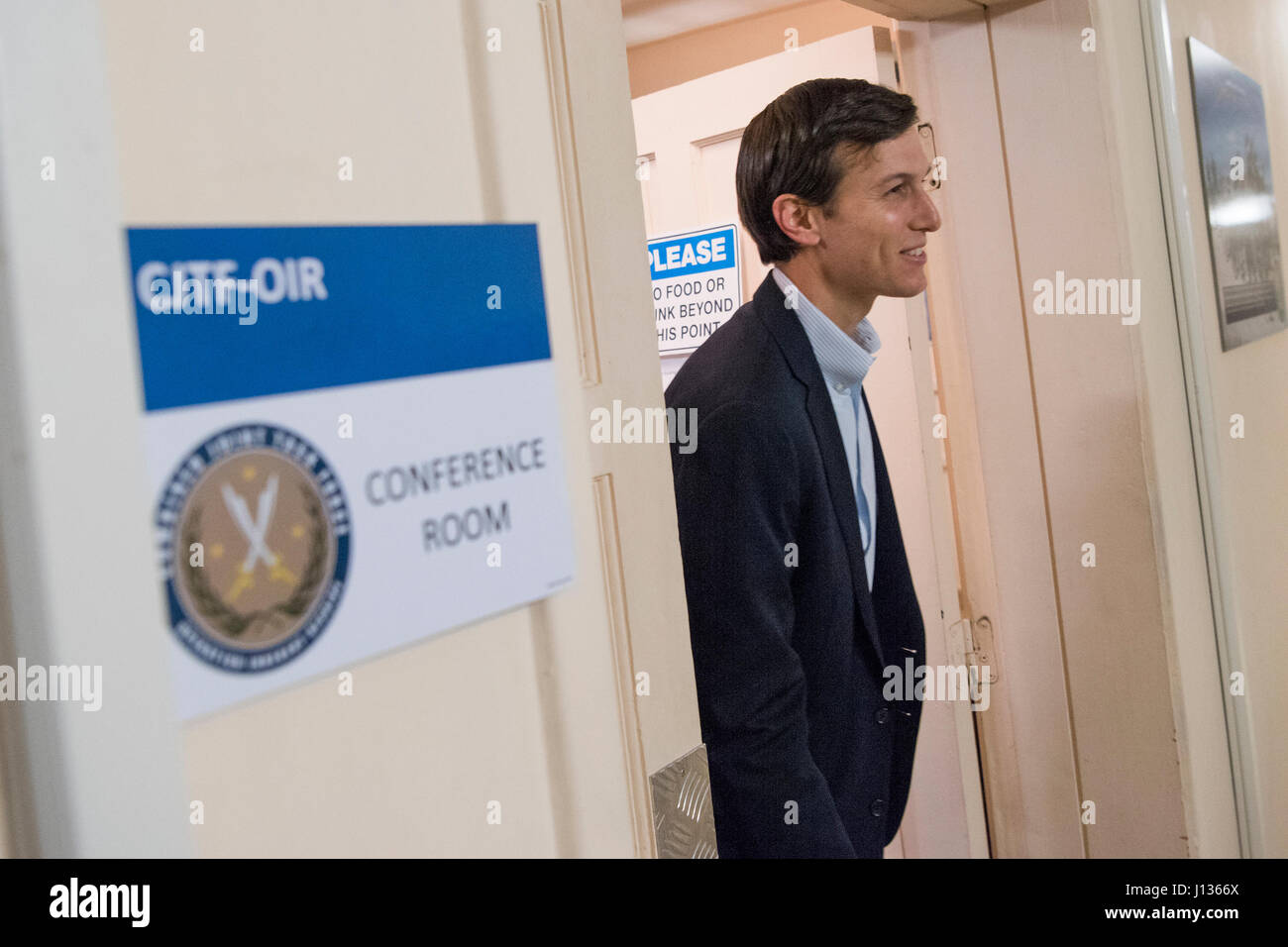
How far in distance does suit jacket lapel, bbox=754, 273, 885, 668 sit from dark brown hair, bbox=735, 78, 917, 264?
Answer: 0.84ft

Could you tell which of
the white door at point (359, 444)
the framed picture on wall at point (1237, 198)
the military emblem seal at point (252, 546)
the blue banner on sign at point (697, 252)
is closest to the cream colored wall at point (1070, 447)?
the framed picture on wall at point (1237, 198)

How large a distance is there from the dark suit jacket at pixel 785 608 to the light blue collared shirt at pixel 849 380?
0.09ft

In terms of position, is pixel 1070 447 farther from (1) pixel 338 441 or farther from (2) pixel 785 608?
(1) pixel 338 441

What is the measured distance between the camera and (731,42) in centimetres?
464

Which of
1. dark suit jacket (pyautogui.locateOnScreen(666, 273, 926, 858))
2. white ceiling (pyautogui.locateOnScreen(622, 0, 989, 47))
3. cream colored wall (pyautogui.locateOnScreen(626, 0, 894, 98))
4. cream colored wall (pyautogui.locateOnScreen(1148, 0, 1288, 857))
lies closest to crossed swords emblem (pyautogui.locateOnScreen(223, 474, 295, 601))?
dark suit jacket (pyautogui.locateOnScreen(666, 273, 926, 858))

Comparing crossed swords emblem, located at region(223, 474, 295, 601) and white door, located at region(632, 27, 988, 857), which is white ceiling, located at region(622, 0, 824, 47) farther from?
crossed swords emblem, located at region(223, 474, 295, 601)

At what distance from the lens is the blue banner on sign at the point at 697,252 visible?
2.38m

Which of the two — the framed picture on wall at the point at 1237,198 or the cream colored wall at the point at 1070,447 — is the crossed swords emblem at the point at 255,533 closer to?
the cream colored wall at the point at 1070,447

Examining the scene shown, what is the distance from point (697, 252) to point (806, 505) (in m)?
1.11

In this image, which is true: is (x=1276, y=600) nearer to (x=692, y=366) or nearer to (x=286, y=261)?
(x=692, y=366)

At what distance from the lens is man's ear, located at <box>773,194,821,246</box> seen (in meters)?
1.71

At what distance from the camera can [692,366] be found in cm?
160

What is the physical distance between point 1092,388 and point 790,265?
567 millimetres
